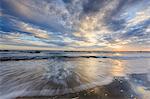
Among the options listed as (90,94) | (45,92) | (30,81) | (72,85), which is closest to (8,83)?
(30,81)

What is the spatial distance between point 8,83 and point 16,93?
6.14 feet

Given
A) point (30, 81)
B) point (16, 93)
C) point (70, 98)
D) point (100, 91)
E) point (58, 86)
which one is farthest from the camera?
point (30, 81)

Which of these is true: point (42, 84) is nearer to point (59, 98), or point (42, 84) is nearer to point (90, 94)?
point (59, 98)

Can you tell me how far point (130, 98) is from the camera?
6.33 m

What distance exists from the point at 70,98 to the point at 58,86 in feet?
6.58

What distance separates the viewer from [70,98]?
6258 mm

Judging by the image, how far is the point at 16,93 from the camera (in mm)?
6672

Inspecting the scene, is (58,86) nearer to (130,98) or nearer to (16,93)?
(16,93)

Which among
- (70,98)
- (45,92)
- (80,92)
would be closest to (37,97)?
(45,92)

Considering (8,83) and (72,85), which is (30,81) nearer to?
(8,83)

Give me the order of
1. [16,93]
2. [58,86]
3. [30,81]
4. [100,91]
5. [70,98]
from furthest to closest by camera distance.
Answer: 1. [30,81]
2. [58,86]
3. [100,91]
4. [16,93]
5. [70,98]

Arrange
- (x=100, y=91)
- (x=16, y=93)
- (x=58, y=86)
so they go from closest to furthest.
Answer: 1. (x=16, y=93)
2. (x=100, y=91)
3. (x=58, y=86)

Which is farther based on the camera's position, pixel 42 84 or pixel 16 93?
pixel 42 84

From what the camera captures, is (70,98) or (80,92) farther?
(80,92)
